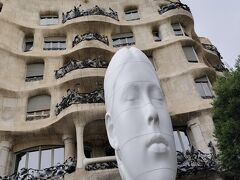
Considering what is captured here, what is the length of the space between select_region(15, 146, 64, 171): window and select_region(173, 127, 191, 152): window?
557 cm

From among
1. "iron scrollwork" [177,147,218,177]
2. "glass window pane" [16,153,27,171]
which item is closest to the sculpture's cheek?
"iron scrollwork" [177,147,218,177]

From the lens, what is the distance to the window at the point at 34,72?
18000mm

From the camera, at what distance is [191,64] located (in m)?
17.9

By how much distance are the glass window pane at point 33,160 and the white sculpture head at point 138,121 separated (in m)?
8.40

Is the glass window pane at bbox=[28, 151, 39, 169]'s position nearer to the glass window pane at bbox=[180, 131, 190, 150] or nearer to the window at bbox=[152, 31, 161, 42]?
the glass window pane at bbox=[180, 131, 190, 150]

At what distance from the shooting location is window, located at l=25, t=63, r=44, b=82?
59.1 ft

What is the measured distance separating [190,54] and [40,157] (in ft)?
34.1

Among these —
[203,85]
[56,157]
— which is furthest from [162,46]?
[56,157]

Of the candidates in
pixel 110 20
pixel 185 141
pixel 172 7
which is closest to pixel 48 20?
pixel 110 20

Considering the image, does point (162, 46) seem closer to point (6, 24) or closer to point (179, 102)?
point (179, 102)

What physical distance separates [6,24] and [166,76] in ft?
33.6

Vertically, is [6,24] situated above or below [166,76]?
above

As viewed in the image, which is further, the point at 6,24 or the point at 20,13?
the point at 20,13

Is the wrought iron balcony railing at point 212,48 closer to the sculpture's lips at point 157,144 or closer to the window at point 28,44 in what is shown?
the window at point 28,44
